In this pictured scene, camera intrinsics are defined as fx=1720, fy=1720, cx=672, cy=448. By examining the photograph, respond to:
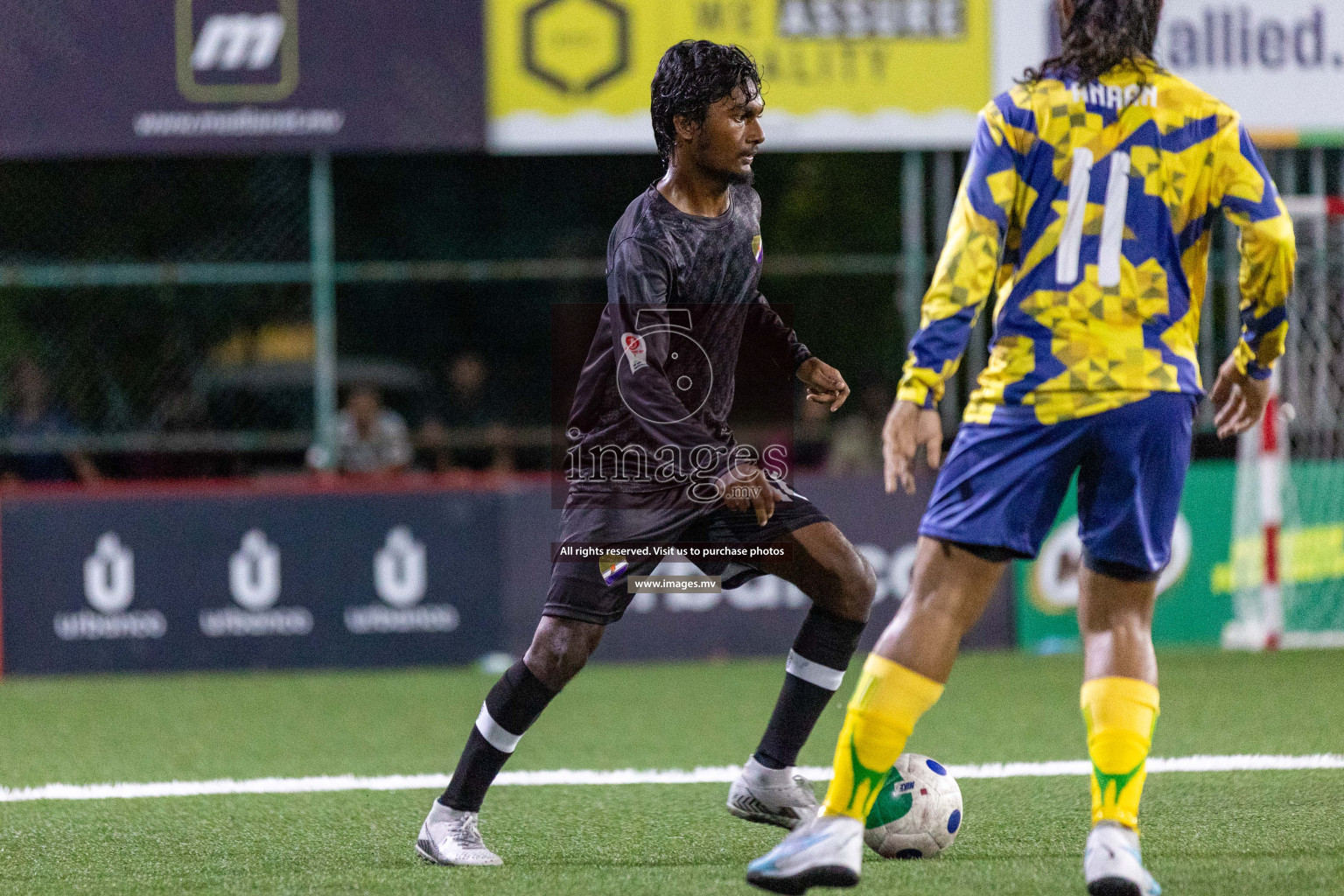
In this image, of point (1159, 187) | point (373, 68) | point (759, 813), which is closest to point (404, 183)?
point (373, 68)

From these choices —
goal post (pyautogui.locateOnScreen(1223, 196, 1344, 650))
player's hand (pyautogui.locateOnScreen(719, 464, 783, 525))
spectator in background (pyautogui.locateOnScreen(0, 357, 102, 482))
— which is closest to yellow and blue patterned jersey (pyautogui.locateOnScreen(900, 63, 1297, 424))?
player's hand (pyautogui.locateOnScreen(719, 464, 783, 525))

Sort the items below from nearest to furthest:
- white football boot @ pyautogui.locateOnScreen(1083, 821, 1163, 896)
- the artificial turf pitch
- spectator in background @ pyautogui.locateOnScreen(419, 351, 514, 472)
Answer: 1. white football boot @ pyautogui.locateOnScreen(1083, 821, 1163, 896)
2. the artificial turf pitch
3. spectator in background @ pyautogui.locateOnScreen(419, 351, 514, 472)

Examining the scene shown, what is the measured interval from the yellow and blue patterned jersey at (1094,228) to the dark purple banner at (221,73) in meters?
7.60

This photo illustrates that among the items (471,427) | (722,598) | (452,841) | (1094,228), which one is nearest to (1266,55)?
(722,598)

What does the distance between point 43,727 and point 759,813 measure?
4.23 meters

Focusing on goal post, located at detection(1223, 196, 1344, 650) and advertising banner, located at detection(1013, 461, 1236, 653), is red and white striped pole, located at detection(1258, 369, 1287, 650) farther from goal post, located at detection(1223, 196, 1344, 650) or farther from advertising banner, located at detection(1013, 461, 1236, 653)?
advertising banner, located at detection(1013, 461, 1236, 653)

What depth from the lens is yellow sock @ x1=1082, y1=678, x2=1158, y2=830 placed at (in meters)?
3.74

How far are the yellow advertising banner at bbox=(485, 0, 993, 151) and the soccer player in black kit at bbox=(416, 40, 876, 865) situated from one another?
632cm

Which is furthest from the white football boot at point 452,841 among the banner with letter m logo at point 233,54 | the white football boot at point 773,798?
the banner with letter m logo at point 233,54

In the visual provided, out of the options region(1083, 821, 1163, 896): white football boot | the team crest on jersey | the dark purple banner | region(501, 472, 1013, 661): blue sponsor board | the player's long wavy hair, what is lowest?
region(501, 472, 1013, 661): blue sponsor board

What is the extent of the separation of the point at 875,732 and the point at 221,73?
8253 mm

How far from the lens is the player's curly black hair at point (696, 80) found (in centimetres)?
457

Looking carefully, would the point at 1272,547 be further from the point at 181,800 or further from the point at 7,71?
the point at 7,71

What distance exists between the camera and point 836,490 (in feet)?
33.1
